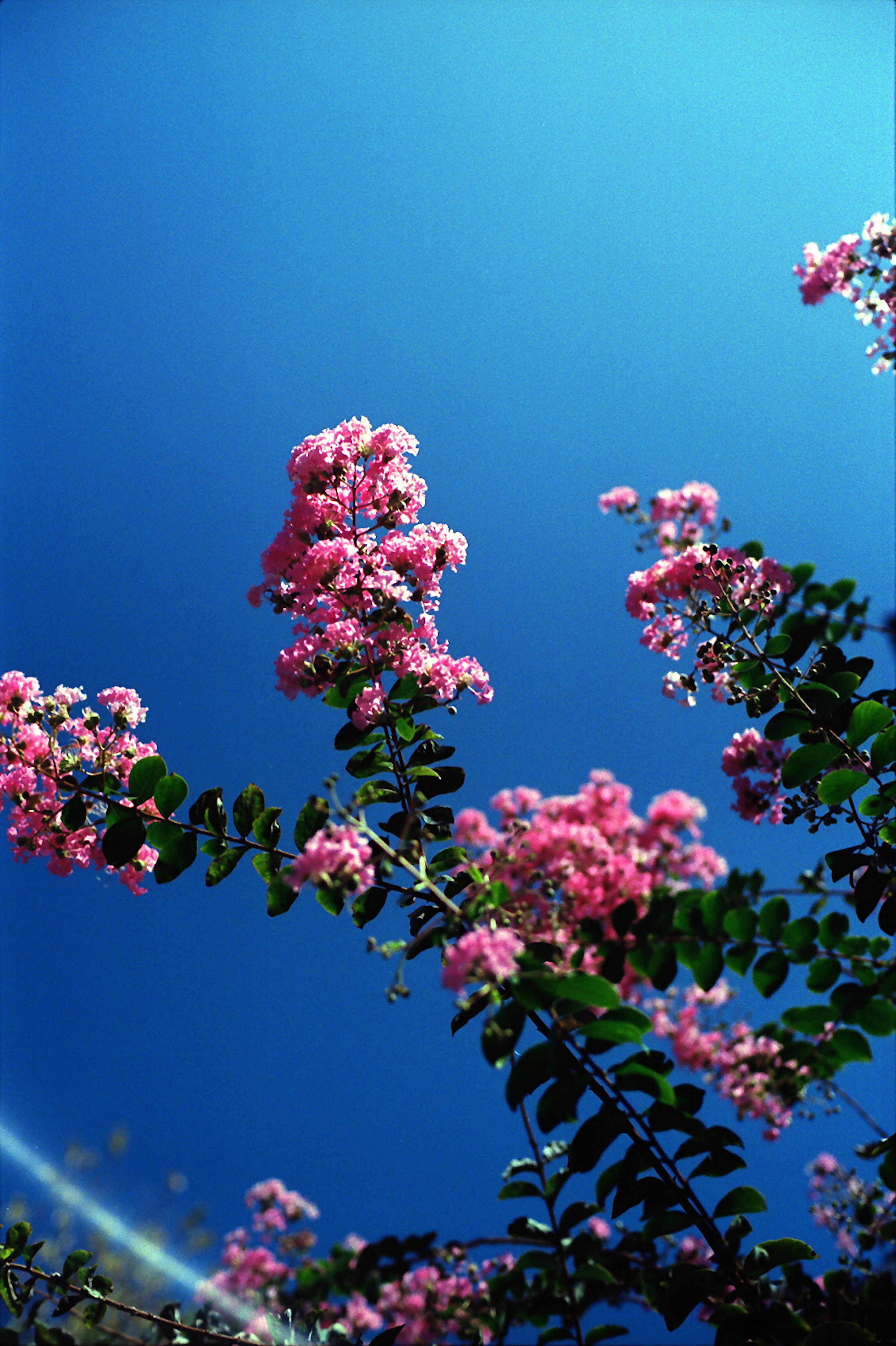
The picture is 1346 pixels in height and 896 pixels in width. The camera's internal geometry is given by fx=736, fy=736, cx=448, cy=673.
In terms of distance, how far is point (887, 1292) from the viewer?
1.18m

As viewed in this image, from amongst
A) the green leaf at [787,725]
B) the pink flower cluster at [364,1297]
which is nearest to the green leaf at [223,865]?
the pink flower cluster at [364,1297]

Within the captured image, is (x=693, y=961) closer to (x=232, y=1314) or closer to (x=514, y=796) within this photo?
(x=514, y=796)

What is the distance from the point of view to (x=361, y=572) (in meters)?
2.22

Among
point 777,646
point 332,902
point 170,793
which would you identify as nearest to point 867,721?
point 777,646

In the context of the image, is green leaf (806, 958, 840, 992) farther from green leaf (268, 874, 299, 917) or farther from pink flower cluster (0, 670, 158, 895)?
pink flower cluster (0, 670, 158, 895)

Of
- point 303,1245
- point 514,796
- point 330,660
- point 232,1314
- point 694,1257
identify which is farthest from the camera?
point 330,660

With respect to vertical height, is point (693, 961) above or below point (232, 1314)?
above

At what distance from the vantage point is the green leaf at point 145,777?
2.00 metres

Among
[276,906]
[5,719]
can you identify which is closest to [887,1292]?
[276,906]

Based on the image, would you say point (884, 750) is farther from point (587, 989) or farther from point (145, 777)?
point (145, 777)

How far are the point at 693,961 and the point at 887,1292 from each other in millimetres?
574

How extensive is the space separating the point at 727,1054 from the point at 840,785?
0.74m

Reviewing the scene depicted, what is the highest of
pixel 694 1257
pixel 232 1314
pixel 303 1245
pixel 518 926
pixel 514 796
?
pixel 514 796

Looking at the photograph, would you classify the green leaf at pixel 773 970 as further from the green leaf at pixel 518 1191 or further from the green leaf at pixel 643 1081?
the green leaf at pixel 518 1191
